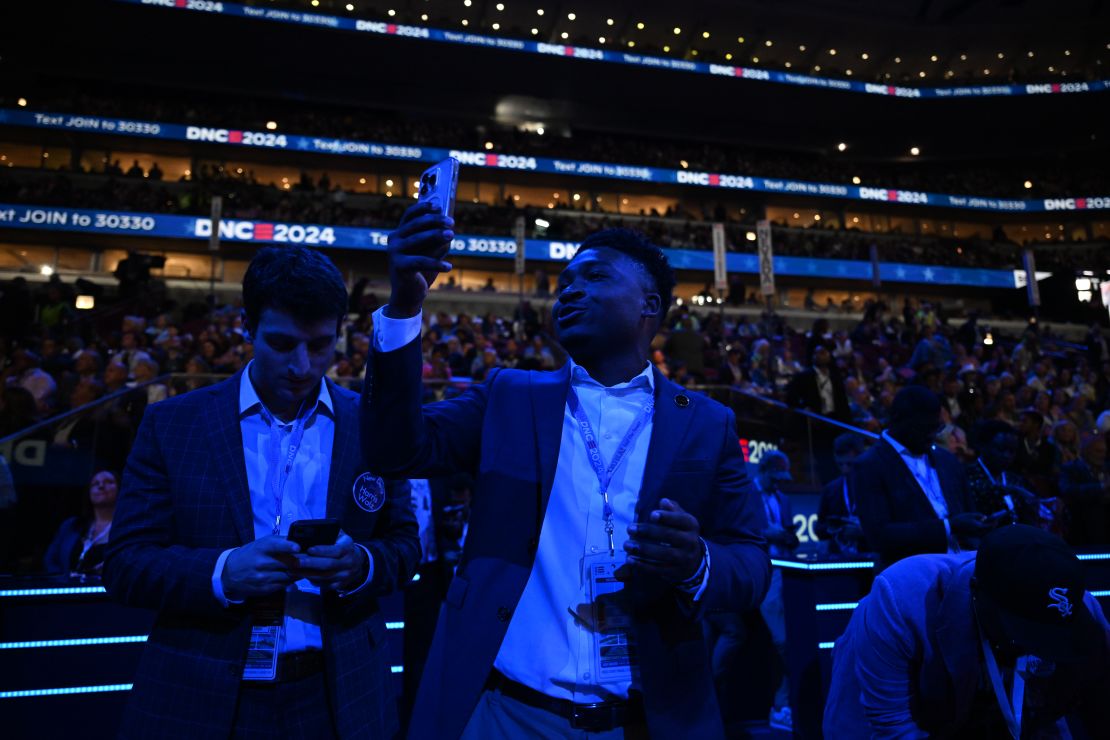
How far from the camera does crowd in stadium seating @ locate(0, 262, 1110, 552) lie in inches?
290

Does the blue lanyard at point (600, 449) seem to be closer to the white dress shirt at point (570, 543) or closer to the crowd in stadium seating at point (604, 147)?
the white dress shirt at point (570, 543)

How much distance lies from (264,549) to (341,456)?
1.35 feet

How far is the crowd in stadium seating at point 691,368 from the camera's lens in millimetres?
7363

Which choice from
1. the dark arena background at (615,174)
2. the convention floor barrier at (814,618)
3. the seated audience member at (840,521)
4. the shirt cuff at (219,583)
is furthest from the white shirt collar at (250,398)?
the dark arena background at (615,174)

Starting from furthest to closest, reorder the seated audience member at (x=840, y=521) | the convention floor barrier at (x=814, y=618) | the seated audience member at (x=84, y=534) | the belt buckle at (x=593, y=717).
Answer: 1. the seated audience member at (x=840, y=521)
2. the seated audience member at (x=84, y=534)
3. the convention floor barrier at (x=814, y=618)
4. the belt buckle at (x=593, y=717)

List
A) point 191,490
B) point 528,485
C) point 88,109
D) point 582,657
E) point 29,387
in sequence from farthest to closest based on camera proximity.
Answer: point 88,109
point 29,387
point 191,490
point 528,485
point 582,657

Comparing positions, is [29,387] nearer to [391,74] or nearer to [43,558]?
[43,558]

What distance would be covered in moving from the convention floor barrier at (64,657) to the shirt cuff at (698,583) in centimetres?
198

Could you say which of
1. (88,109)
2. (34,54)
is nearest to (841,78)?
(88,109)

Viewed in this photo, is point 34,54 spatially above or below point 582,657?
above

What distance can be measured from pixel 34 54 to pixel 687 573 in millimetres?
34651

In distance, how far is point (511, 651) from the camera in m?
1.60

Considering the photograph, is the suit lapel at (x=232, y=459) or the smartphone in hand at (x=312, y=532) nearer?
the smartphone in hand at (x=312, y=532)

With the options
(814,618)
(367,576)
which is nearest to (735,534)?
(367,576)
